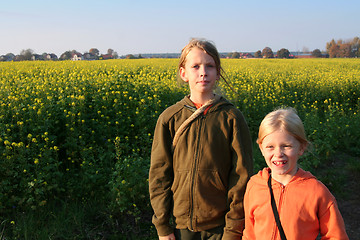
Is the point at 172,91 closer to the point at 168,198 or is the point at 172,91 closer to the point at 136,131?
the point at 136,131

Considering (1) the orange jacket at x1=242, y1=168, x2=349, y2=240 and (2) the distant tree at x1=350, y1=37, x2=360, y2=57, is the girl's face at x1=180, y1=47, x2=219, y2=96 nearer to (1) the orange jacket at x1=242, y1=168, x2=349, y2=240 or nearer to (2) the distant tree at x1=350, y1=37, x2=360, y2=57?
(1) the orange jacket at x1=242, y1=168, x2=349, y2=240

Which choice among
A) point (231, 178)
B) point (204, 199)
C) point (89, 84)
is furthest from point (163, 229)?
point (89, 84)

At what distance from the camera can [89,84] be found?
20.8 ft

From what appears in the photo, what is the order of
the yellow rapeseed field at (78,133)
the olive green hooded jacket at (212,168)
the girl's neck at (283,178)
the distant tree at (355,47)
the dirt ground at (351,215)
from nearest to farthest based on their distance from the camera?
the girl's neck at (283,178), the olive green hooded jacket at (212,168), the yellow rapeseed field at (78,133), the dirt ground at (351,215), the distant tree at (355,47)

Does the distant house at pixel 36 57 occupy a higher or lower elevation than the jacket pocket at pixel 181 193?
higher

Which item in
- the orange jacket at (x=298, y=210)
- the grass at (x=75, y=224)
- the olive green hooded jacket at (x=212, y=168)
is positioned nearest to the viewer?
the orange jacket at (x=298, y=210)

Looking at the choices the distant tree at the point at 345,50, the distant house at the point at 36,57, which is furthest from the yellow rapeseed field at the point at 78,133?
the distant tree at the point at 345,50

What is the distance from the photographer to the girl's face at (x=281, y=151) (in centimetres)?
171

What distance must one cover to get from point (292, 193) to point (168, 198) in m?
0.73

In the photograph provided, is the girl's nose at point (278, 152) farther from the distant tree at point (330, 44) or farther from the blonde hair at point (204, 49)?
the distant tree at point (330, 44)

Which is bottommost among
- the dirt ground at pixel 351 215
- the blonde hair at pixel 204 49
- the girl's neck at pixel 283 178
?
the dirt ground at pixel 351 215

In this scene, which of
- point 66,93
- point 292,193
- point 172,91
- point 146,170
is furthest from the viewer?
point 172,91

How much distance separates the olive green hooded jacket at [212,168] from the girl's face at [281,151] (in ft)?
0.77

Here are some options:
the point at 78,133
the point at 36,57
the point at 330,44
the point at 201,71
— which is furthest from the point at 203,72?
the point at 330,44
